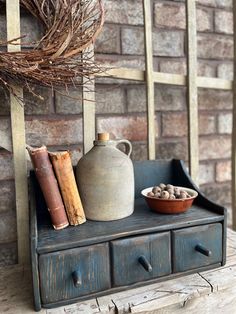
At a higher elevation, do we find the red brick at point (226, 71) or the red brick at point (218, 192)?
the red brick at point (226, 71)

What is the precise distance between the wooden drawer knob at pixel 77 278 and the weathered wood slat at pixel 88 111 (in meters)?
0.36

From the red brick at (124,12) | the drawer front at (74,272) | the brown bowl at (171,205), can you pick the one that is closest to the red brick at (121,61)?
the red brick at (124,12)

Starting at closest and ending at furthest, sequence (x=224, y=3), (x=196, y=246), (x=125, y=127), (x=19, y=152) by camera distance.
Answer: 1. (x=196, y=246)
2. (x=19, y=152)
3. (x=125, y=127)
4. (x=224, y=3)

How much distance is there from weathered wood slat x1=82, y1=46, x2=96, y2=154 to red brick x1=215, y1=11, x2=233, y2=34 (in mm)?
535

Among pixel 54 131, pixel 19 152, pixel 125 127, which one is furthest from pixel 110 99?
pixel 19 152

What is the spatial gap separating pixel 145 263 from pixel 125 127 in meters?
0.49

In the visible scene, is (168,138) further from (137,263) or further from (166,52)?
(137,263)

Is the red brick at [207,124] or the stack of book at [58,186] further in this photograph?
the red brick at [207,124]

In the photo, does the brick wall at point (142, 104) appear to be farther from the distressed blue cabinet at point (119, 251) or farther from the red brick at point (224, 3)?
the distressed blue cabinet at point (119, 251)

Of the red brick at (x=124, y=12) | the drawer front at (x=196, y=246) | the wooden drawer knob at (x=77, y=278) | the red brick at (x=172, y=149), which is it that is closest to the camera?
the wooden drawer knob at (x=77, y=278)

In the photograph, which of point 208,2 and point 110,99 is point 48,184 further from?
point 208,2

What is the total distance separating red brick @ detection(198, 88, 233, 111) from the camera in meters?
1.11

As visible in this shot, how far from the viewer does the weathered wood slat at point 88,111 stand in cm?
84

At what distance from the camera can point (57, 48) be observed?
0.71m
